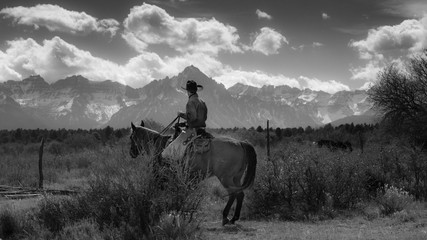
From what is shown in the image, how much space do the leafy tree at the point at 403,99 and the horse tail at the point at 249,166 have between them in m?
19.8

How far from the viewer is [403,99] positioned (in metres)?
28.2

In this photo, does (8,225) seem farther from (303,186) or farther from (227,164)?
(303,186)

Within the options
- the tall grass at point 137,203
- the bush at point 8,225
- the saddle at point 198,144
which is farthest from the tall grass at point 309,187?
the bush at point 8,225

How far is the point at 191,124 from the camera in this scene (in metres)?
9.83

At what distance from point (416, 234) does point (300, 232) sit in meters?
2.10

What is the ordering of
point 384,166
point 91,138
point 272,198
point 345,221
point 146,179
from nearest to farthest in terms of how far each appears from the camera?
point 146,179 → point 345,221 → point 272,198 → point 384,166 → point 91,138

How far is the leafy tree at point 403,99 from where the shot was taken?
26922mm

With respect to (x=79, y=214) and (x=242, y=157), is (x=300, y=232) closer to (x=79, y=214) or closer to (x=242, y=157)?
(x=242, y=157)

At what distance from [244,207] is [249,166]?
97.6 inches

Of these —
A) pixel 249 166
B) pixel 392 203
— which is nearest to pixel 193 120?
pixel 249 166

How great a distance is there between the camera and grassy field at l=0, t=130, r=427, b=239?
7570mm

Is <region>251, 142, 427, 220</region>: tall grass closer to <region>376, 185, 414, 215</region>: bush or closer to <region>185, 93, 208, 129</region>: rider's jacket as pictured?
<region>376, 185, 414, 215</region>: bush

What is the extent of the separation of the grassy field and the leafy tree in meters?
12.8

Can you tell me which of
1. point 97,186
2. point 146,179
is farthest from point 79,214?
point 146,179
